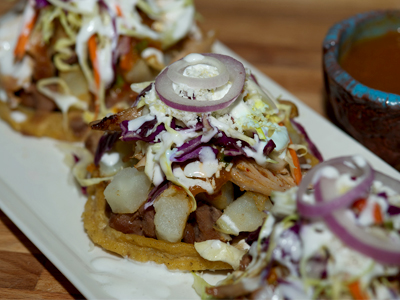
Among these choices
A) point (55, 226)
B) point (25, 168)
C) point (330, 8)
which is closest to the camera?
point (55, 226)

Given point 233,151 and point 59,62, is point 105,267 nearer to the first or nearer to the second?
point 233,151

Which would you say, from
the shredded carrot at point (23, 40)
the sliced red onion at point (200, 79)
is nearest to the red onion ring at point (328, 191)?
the sliced red onion at point (200, 79)

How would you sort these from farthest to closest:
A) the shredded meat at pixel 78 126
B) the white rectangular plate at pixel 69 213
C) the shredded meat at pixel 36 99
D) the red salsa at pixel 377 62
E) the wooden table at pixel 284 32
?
Answer: the wooden table at pixel 284 32
the shredded meat at pixel 36 99
the shredded meat at pixel 78 126
the red salsa at pixel 377 62
the white rectangular plate at pixel 69 213

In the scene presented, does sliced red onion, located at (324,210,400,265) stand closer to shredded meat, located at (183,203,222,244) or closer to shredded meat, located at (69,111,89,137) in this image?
shredded meat, located at (183,203,222,244)

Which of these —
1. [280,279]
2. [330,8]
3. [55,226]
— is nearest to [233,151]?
[280,279]

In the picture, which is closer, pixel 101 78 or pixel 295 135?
pixel 295 135

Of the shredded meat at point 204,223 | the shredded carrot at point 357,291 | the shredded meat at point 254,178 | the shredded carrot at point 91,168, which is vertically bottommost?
the shredded carrot at point 91,168

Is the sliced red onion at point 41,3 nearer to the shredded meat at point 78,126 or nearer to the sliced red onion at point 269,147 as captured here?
the shredded meat at point 78,126
